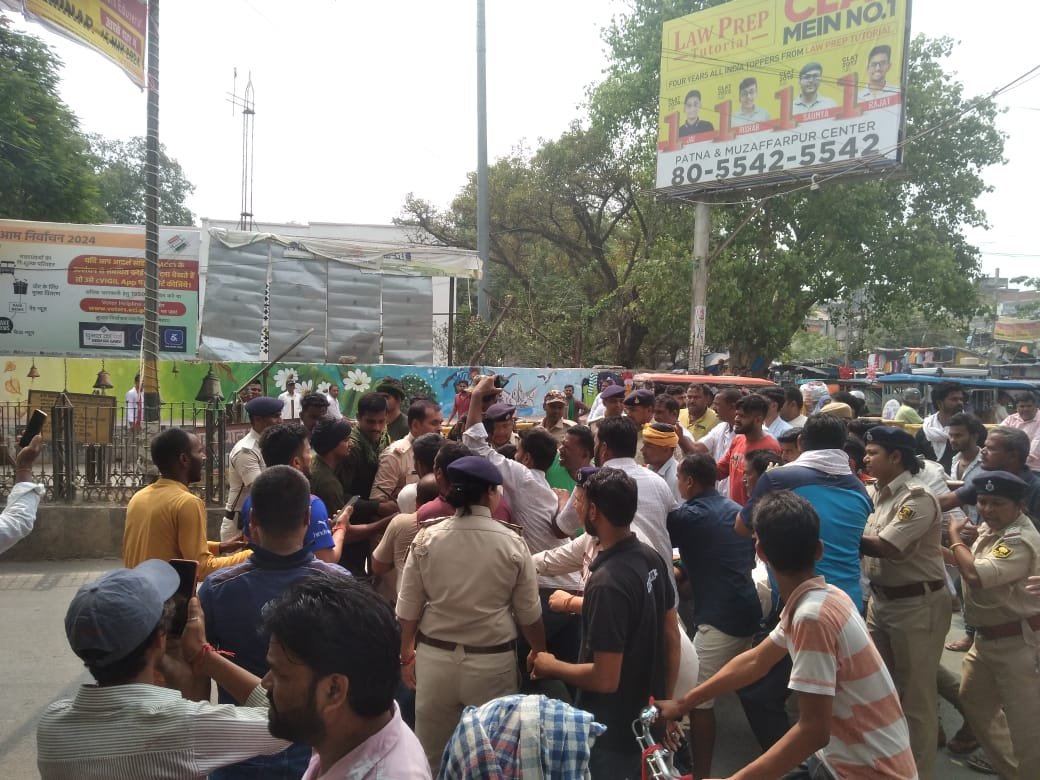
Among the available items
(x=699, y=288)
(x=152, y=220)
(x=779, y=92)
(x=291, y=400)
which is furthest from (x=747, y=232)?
(x=152, y=220)

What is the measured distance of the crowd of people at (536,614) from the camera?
151 cm

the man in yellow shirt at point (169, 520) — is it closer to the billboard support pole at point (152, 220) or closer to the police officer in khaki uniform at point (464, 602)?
the police officer in khaki uniform at point (464, 602)

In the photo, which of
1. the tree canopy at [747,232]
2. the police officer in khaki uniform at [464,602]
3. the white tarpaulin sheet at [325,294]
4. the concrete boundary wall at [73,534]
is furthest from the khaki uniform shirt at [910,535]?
the tree canopy at [747,232]

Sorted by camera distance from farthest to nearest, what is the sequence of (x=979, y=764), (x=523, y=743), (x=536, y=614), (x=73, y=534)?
(x=73, y=534), (x=979, y=764), (x=536, y=614), (x=523, y=743)

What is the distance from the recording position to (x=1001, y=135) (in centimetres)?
2169

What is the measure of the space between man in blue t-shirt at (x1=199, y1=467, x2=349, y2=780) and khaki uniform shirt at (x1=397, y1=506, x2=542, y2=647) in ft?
1.69

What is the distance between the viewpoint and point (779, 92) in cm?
1789

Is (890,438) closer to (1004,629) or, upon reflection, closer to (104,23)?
(1004,629)

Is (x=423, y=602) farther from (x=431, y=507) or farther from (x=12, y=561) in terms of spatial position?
(x=12, y=561)

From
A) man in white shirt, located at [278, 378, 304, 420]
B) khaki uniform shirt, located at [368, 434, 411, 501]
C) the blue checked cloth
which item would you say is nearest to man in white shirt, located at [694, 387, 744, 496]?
khaki uniform shirt, located at [368, 434, 411, 501]

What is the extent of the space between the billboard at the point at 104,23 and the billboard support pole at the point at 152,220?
10cm

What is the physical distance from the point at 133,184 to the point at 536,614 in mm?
49428

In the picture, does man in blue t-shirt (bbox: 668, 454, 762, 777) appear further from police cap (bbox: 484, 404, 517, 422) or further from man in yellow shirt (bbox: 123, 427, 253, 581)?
man in yellow shirt (bbox: 123, 427, 253, 581)

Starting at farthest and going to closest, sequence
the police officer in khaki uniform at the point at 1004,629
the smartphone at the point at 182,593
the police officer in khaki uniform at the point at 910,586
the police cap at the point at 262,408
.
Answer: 1. the police cap at the point at 262,408
2. the police officer in khaki uniform at the point at 910,586
3. the police officer in khaki uniform at the point at 1004,629
4. the smartphone at the point at 182,593
